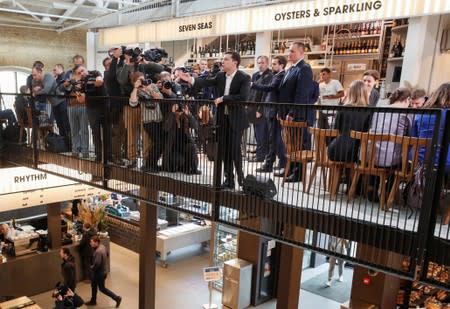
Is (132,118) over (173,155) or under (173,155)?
over

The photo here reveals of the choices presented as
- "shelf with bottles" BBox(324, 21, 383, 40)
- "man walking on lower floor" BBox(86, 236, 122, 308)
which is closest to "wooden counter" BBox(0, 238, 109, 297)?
"man walking on lower floor" BBox(86, 236, 122, 308)

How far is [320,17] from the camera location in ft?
16.5

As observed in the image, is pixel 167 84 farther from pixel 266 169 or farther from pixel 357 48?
pixel 357 48

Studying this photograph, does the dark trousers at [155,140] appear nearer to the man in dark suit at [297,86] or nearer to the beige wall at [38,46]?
the man in dark suit at [297,86]

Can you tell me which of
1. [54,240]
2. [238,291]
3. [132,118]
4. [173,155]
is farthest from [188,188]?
[54,240]

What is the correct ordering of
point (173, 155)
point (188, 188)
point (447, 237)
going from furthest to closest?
point (173, 155)
point (188, 188)
point (447, 237)

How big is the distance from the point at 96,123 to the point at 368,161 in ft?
13.0

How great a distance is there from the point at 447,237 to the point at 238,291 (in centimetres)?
610

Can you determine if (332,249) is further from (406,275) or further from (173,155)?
(173,155)

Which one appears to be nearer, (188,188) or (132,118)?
(188,188)

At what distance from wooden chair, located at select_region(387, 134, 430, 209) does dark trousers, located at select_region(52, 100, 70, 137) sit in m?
5.50

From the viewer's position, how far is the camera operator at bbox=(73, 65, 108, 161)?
225 inches

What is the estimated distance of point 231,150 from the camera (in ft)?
14.1

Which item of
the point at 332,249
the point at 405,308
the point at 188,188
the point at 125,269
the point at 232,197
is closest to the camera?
the point at 332,249
